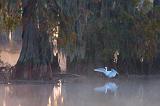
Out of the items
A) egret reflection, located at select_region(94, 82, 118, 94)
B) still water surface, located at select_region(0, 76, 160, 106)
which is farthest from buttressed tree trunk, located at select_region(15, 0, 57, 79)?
egret reflection, located at select_region(94, 82, 118, 94)

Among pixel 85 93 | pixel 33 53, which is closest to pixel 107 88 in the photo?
pixel 85 93

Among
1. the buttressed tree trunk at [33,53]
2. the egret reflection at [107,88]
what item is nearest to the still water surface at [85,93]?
the egret reflection at [107,88]

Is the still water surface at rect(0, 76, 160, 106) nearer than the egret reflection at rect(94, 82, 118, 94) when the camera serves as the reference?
Yes

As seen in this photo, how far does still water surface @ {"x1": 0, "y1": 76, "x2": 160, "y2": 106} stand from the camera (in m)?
11.9

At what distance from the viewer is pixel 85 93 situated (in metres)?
14.0

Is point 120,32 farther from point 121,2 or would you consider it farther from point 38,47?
point 38,47

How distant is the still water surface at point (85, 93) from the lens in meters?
11.9

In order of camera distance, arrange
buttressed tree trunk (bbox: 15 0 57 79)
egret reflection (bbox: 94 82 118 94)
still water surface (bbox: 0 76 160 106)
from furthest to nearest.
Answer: buttressed tree trunk (bbox: 15 0 57 79)
egret reflection (bbox: 94 82 118 94)
still water surface (bbox: 0 76 160 106)

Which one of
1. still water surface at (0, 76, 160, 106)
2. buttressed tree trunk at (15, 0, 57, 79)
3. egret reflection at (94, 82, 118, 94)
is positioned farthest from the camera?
buttressed tree trunk at (15, 0, 57, 79)

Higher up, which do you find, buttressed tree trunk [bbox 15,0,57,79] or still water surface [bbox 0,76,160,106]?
buttressed tree trunk [bbox 15,0,57,79]

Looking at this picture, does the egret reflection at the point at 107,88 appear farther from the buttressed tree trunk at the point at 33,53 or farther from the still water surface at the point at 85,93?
the buttressed tree trunk at the point at 33,53

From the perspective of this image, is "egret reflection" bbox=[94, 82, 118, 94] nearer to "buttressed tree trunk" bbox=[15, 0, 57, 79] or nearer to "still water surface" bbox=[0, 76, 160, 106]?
"still water surface" bbox=[0, 76, 160, 106]

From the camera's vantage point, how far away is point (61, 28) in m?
15.6

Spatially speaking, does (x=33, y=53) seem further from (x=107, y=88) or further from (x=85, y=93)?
(x=85, y=93)
